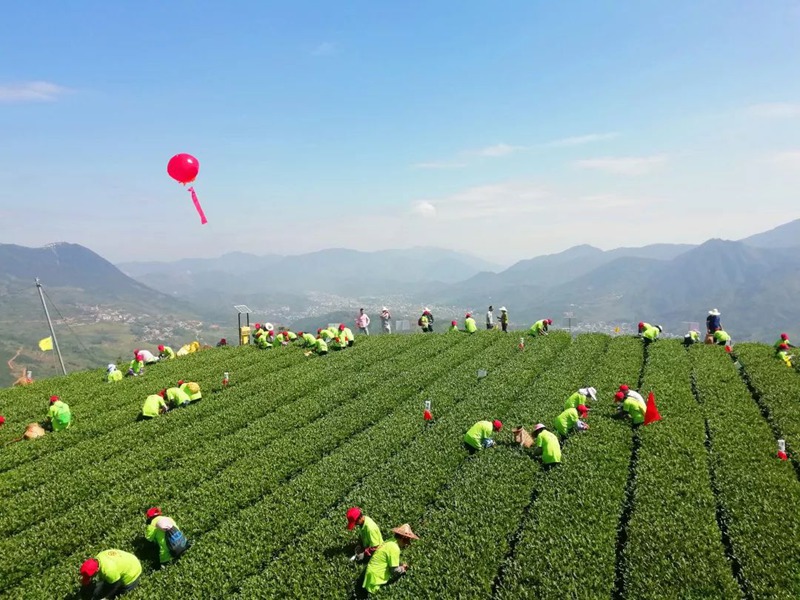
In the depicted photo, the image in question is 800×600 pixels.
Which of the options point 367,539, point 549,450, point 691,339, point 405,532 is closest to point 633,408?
point 549,450

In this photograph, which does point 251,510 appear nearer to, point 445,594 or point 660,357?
point 445,594

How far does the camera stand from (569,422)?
2059cm

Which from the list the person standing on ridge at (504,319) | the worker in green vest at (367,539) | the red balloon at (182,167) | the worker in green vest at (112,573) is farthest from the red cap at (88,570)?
the person standing on ridge at (504,319)

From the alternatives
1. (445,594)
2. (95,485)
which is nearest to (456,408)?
(445,594)

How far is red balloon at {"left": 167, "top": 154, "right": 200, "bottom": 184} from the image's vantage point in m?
27.2

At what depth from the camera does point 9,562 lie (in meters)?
14.7

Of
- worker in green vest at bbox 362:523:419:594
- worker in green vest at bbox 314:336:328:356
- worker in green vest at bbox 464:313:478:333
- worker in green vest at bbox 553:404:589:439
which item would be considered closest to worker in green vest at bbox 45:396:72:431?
worker in green vest at bbox 314:336:328:356

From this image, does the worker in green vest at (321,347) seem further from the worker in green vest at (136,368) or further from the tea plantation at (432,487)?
the worker in green vest at (136,368)

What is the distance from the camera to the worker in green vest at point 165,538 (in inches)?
567

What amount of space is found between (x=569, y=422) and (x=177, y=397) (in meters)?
21.7

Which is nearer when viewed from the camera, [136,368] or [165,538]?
[165,538]

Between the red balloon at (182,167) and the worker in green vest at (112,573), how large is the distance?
20.6m

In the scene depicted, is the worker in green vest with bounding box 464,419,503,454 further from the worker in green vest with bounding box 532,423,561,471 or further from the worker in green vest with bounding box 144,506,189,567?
the worker in green vest with bounding box 144,506,189,567

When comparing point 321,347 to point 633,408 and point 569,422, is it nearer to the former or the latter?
point 569,422
